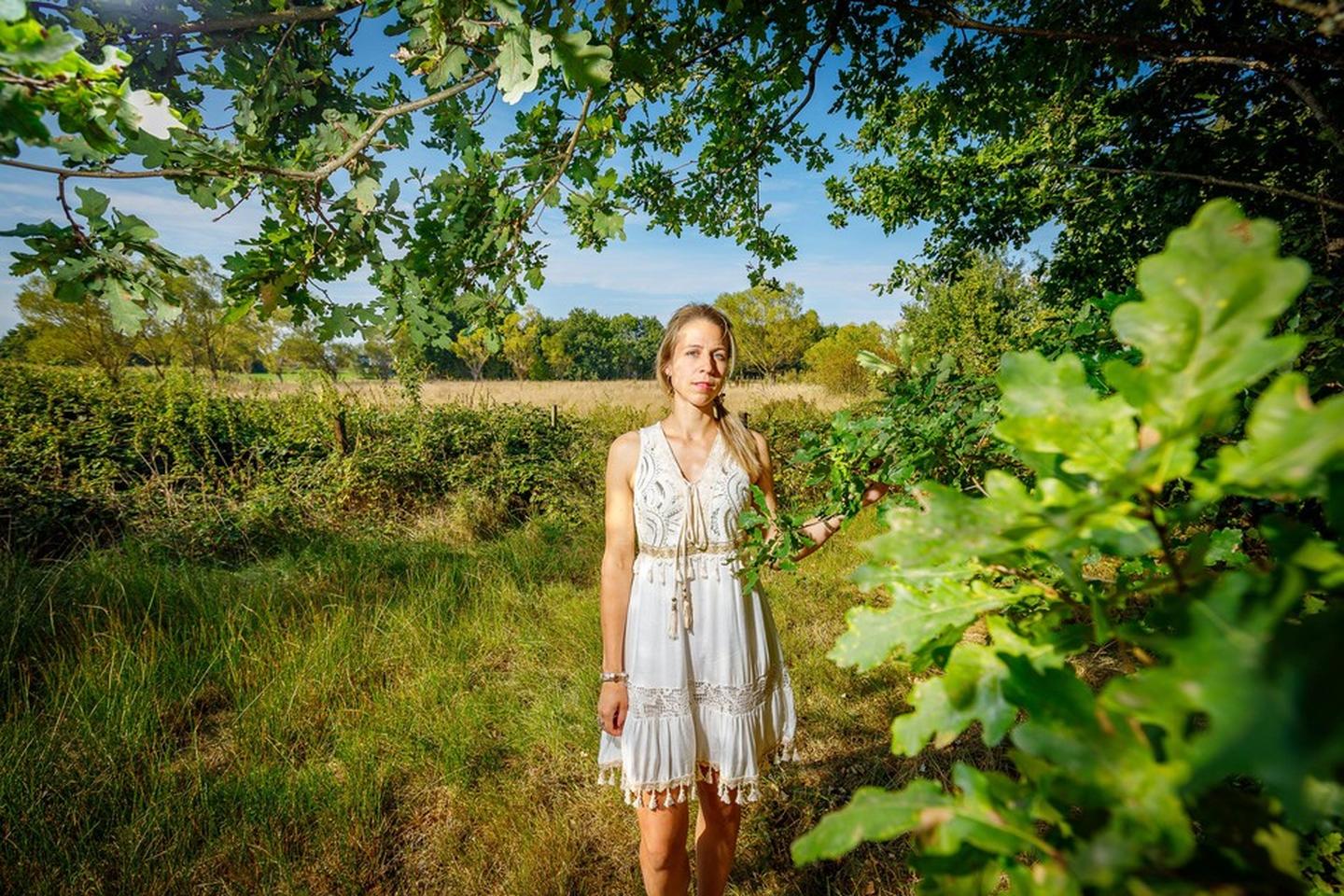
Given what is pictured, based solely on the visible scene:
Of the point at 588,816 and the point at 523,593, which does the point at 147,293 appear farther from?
the point at 523,593

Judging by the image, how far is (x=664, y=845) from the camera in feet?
6.75

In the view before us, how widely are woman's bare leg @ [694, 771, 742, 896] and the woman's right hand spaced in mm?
446

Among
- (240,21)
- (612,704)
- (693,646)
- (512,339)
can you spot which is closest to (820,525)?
(693,646)

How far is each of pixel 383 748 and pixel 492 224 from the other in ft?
10.6

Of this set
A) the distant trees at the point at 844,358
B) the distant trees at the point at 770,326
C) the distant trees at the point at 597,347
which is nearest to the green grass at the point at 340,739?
the distant trees at the point at 844,358

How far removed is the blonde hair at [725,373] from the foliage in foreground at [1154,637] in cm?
174

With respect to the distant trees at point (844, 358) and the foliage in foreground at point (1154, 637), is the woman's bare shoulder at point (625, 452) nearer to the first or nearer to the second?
the foliage in foreground at point (1154, 637)

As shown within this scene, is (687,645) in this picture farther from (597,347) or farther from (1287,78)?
(597,347)

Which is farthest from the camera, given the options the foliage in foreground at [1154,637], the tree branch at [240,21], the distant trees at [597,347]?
the distant trees at [597,347]

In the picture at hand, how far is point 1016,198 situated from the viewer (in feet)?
17.9

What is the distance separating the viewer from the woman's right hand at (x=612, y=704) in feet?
7.23

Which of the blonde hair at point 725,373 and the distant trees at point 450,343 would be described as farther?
the distant trees at point 450,343

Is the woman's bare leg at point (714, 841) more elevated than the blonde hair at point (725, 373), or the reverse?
the blonde hair at point (725, 373)

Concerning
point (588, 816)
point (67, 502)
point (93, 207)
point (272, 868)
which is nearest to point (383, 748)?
point (272, 868)
